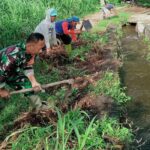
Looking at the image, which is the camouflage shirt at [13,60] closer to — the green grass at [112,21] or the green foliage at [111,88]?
the green foliage at [111,88]

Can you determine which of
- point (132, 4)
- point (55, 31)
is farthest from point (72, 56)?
point (132, 4)

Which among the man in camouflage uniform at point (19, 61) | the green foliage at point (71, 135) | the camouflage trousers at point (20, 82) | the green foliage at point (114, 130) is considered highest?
the man in camouflage uniform at point (19, 61)

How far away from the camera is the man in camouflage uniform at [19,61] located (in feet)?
18.3

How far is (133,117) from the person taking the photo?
667 centimetres

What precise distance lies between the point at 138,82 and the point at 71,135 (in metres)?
3.56

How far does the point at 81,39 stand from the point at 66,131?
7.07 m

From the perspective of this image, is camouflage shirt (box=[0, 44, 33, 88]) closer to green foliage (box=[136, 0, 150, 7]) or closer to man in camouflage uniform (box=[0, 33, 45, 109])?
man in camouflage uniform (box=[0, 33, 45, 109])

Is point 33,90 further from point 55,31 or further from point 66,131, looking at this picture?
point 55,31

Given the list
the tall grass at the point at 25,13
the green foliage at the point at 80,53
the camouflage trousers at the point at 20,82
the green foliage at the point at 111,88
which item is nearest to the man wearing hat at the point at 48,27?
the green foliage at the point at 80,53

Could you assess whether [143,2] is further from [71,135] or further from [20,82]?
[71,135]

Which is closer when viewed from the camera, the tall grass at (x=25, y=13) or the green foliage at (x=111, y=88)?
the green foliage at (x=111, y=88)

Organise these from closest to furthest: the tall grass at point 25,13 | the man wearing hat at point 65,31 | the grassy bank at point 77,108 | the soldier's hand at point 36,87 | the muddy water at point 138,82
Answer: the grassy bank at point 77,108 < the soldier's hand at point 36,87 < the muddy water at point 138,82 < the man wearing hat at point 65,31 < the tall grass at point 25,13

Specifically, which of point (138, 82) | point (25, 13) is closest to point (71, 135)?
point (138, 82)

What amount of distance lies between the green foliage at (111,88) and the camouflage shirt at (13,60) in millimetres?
1849
